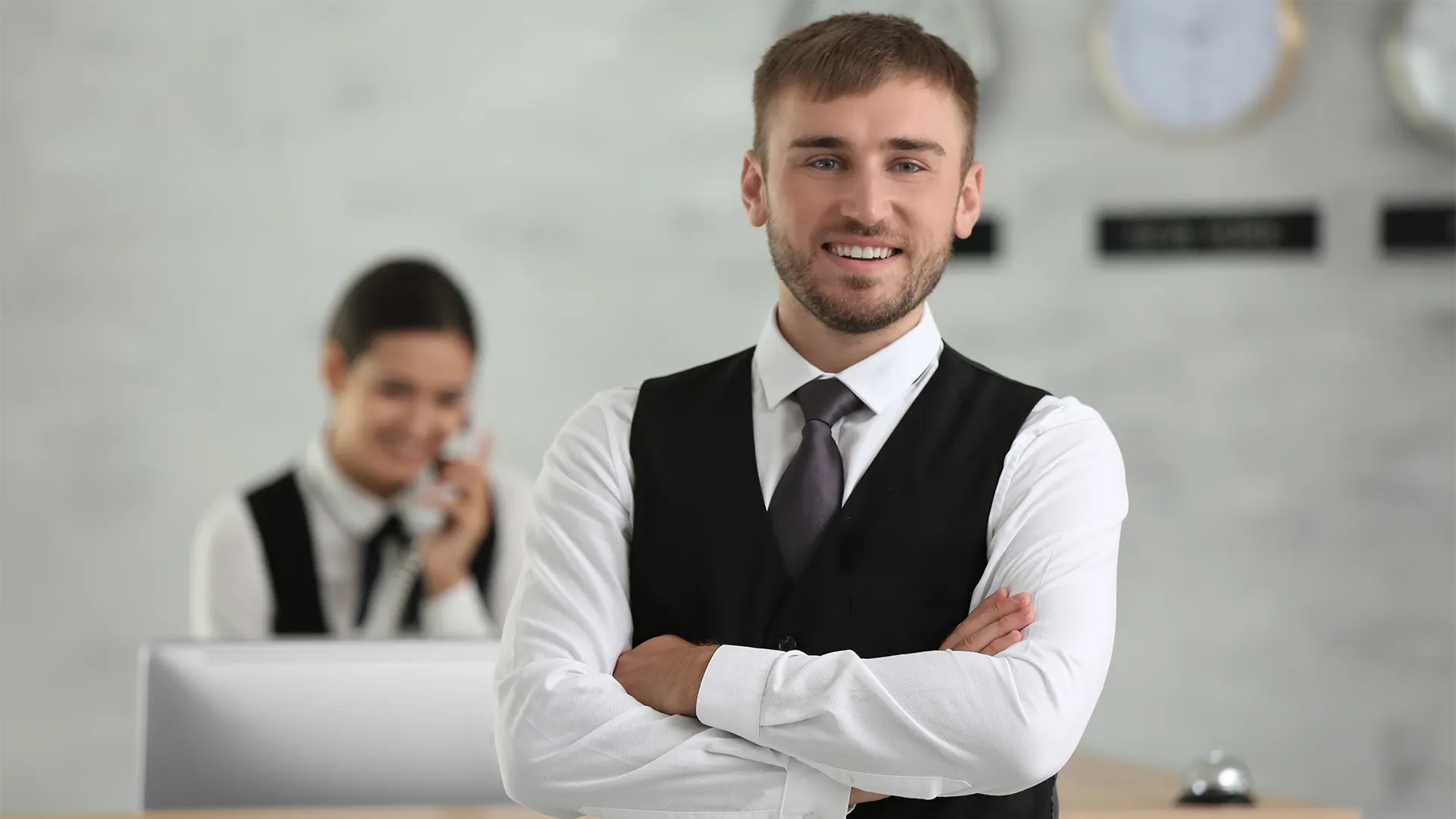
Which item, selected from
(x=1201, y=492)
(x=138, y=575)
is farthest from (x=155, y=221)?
(x=1201, y=492)

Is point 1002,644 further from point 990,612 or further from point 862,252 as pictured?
point 862,252

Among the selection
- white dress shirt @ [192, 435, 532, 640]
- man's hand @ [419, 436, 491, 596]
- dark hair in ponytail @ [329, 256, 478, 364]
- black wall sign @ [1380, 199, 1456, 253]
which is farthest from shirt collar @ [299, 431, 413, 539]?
black wall sign @ [1380, 199, 1456, 253]

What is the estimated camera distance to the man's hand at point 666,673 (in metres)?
1.55

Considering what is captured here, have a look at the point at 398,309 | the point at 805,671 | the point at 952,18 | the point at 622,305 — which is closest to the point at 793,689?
the point at 805,671

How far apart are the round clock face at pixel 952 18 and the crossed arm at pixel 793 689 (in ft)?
8.87

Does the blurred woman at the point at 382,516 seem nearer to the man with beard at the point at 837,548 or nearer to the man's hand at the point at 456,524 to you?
the man's hand at the point at 456,524

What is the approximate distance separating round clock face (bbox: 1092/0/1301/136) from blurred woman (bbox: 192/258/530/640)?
186 cm

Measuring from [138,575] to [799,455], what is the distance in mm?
3017

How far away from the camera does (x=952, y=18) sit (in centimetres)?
422

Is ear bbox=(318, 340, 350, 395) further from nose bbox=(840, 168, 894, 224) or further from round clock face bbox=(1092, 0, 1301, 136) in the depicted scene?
nose bbox=(840, 168, 894, 224)

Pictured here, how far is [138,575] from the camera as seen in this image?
13.7 ft

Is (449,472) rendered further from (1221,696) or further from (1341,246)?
(1341,246)

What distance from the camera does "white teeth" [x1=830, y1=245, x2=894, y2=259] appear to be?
1.60 meters

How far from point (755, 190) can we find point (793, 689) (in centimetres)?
56
